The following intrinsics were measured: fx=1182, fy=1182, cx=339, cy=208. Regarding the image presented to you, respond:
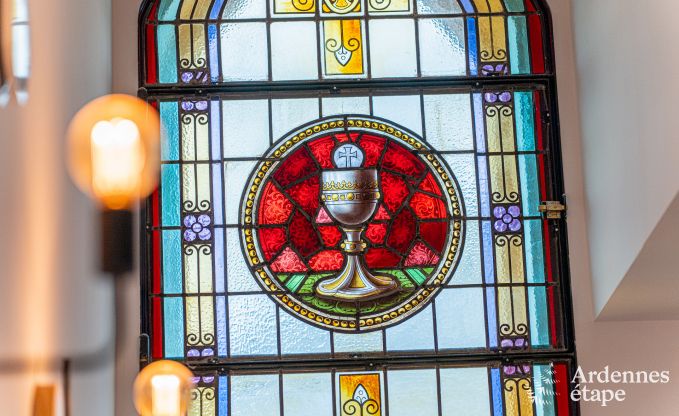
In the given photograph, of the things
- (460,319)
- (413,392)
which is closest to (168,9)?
(460,319)

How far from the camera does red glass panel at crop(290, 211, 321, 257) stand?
547 centimetres

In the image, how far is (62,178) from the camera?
14.9ft

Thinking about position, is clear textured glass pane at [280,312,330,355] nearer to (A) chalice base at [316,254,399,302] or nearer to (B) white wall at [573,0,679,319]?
(A) chalice base at [316,254,399,302]

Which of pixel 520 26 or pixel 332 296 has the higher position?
pixel 520 26

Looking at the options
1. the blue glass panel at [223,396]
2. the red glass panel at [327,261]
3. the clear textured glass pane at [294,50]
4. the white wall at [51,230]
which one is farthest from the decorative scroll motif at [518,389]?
the white wall at [51,230]

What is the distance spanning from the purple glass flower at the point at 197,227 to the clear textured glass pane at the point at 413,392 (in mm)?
1057

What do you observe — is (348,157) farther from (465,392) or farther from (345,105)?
(465,392)

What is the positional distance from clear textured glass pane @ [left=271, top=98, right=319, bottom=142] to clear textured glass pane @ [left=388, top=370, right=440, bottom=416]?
1244 millimetres

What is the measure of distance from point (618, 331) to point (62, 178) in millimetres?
2550

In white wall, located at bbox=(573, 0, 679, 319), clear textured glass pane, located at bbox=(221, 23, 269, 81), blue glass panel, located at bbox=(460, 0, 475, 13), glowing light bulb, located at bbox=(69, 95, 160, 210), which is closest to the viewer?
glowing light bulb, located at bbox=(69, 95, 160, 210)

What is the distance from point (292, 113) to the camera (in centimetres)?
558

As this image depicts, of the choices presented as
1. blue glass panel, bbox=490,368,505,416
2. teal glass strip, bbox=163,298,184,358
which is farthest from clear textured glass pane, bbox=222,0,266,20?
blue glass panel, bbox=490,368,505,416

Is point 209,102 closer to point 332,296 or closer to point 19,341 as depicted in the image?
point 332,296

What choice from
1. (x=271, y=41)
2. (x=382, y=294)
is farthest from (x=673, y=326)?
(x=271, y=41)
